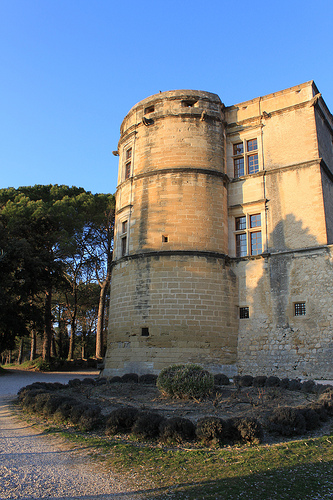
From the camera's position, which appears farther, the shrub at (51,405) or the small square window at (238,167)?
the small square window at (238,167)

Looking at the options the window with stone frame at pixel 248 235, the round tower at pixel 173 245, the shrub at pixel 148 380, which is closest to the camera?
the shrub at pixel 148 380

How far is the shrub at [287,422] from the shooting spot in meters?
6.00

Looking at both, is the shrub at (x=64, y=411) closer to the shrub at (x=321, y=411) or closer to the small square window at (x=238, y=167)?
the shrub at (x=321, y=411)

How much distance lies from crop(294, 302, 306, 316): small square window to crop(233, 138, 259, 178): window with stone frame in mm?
6605

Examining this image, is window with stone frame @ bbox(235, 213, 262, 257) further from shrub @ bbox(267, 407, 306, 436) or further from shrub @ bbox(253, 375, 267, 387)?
shrub @ bbox(267, 407, 306, 436)

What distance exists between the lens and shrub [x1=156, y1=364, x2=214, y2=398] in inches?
351

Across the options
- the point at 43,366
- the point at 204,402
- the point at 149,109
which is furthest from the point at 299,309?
the point at 43,366

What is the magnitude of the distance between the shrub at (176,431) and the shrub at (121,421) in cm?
75

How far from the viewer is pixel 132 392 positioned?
34.1ft

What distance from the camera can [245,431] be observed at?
5.59 m

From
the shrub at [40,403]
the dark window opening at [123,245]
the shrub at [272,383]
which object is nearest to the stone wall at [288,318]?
the shrub at [272,383]

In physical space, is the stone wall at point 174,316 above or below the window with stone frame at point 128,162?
below

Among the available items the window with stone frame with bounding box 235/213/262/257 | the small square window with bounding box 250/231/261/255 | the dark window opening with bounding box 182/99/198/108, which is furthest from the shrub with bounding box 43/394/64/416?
the dark window opening with bounding box 182/99/198/108

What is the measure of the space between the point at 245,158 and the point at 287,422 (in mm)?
14620
